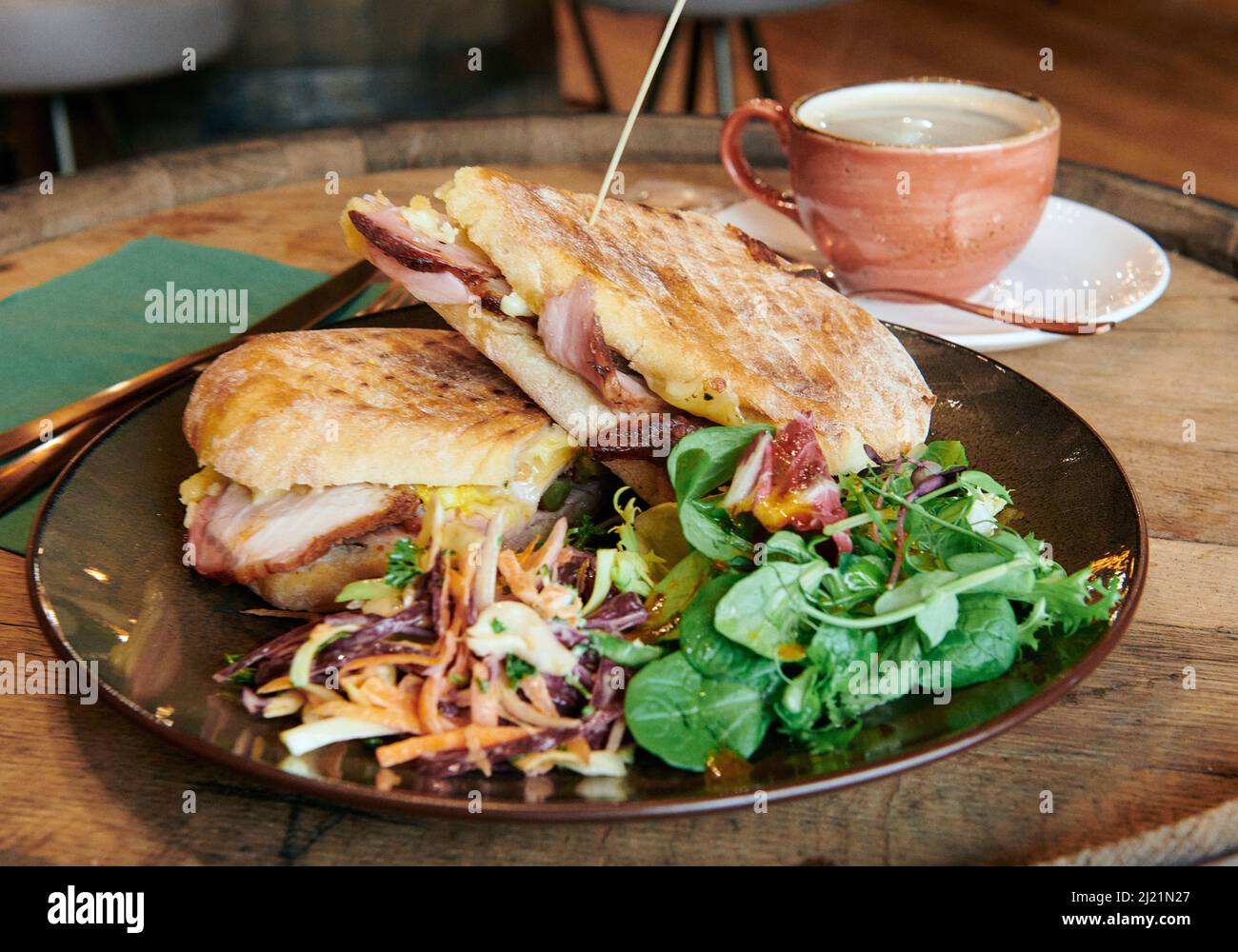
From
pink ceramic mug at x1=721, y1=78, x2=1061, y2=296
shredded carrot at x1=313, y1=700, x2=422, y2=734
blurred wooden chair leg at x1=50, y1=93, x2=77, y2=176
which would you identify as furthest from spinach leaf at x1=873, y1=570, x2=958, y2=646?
blurred wooden chair leg at x1=50, y1=93, x2=77, y2=176

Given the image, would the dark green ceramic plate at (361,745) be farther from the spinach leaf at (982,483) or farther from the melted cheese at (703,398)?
the melted cheese at (703,398)

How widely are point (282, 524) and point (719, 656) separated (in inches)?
20.2

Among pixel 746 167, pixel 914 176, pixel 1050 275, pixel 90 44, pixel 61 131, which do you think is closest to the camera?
pixel 914 176

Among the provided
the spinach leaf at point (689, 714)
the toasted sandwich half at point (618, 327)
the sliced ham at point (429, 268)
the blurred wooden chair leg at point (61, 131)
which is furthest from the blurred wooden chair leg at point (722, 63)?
the spinach leaf at point (689, 714)

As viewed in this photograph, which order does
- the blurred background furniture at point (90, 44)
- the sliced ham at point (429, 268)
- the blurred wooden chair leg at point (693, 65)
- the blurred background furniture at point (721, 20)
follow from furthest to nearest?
the blurred wooden chair leg at point (693, 65)
the blurred background furniture at point (721, 20)
the blurred background furniture at point (90, 44)
the sliced ham at point (429, 268)

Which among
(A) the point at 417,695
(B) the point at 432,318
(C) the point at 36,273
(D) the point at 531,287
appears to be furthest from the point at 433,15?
(A) the point at 417,695

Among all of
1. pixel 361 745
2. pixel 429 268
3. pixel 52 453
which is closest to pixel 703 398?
pixel 429 268

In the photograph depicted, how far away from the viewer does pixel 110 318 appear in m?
1.88

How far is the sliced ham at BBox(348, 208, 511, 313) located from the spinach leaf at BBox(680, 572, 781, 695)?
1.71 ft

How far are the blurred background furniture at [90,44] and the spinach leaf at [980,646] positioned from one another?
11.5ft

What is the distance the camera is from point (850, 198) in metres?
1.88

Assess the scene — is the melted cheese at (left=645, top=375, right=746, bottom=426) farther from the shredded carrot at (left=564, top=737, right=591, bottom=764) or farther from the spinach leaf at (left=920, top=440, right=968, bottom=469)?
the shredded carrot at (left=564, top=737, right=591, bottom=764)

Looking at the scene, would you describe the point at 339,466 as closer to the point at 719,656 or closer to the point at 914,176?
the point at 719,656

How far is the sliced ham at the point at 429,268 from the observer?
138 centimetres
